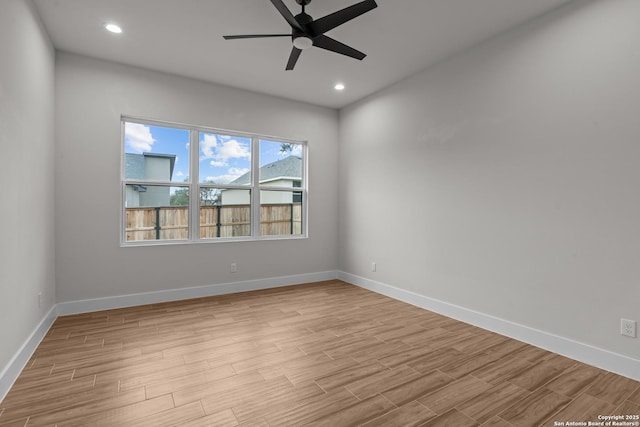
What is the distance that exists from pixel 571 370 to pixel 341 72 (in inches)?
145

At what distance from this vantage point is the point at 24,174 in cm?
242

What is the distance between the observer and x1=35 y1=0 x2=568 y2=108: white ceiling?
→ 264cm

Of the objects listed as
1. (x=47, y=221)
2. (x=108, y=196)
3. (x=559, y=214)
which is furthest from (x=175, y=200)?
(x=559, y=214)

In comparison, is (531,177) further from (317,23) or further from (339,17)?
(317,23)

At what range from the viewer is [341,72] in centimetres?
388

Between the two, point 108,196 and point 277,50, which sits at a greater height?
point 277,50

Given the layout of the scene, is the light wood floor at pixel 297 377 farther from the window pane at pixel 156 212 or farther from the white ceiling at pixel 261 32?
the white ceiling at pixel 261 32

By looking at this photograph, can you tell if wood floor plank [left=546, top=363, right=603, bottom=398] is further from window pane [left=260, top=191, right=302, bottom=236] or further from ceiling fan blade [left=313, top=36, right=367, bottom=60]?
window pane [left=260, top=191, right=302, bottom=236]

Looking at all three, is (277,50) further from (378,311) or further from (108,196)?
(378,311)

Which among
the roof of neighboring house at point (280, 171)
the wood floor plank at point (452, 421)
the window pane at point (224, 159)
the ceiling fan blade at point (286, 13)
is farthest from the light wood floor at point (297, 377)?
the ceiling fan blade at point (286, 13)

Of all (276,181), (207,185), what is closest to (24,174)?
(207,185)

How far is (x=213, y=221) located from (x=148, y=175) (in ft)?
3.25

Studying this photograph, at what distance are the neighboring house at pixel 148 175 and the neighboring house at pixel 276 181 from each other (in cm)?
77

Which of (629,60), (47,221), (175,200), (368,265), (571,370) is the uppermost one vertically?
(629,60)
